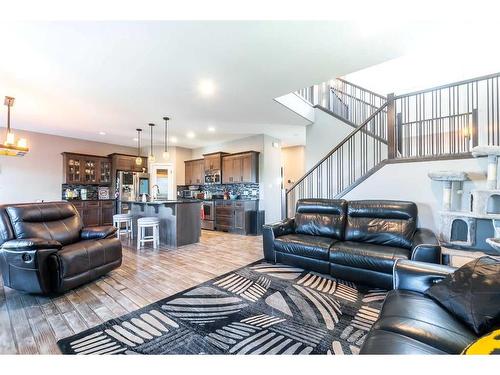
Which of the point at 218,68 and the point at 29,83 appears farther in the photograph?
the point at 29,83

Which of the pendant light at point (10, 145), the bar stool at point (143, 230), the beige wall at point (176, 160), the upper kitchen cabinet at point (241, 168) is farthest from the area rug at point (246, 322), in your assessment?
the beige wall at point (176, 160)

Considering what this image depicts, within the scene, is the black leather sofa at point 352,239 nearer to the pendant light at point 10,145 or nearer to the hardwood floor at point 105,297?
the hardwood floor at point 105,297

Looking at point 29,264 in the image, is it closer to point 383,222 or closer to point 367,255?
point 367,255

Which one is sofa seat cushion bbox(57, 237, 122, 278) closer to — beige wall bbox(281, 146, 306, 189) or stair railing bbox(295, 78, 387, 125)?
stair railing bbox(295, 78, 387, 125)

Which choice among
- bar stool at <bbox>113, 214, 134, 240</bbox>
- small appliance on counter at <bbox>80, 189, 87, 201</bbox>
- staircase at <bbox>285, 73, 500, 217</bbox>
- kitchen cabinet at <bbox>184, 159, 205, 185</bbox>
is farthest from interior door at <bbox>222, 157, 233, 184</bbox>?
small appliance on counter at <bbox>80, 189, 87, 201</bbox>

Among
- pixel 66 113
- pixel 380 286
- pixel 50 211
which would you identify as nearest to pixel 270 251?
pixel 380 286

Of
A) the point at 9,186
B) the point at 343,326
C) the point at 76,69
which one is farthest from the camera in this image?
the point at 9,186

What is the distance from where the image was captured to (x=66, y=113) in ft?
15.2

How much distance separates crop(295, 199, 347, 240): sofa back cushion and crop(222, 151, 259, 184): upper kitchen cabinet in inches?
105

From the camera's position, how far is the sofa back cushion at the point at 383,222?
2.96 metres

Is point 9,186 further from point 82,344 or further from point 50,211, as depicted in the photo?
point 82,344

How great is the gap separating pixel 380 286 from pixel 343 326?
977 mm

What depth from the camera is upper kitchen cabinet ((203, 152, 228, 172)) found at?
7.02 meters

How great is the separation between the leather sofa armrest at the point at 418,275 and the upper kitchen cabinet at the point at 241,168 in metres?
4.78
